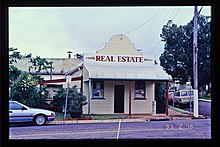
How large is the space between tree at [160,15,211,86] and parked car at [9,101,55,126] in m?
1.70

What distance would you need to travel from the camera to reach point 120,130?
18.7ft

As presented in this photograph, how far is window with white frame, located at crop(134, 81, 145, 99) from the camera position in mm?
5850

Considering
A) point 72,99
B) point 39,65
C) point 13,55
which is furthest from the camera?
point 72,99

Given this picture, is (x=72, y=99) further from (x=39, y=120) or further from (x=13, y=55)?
(x=13, y=55)

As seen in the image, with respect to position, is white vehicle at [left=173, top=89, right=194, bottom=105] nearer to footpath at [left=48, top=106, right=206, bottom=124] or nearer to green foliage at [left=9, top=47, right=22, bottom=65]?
footpath at [left=48, top=106, right=206, bottom=124]

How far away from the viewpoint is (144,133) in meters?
5.62

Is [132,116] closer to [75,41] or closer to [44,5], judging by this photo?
[75,41]

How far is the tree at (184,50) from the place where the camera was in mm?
5586

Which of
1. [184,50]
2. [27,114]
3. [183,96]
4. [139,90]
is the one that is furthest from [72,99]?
[184,50]

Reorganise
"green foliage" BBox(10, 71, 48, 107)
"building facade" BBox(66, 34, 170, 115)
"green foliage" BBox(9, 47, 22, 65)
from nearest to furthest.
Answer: "green foliage" BBox(9, 47, 22, 65), "green foliage" BBox(10, 71, 48, 107), "building facade" BBox(66, 34, 170, 115)

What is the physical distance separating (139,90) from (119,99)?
0.30m

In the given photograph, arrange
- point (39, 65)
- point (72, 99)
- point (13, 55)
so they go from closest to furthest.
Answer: point (13, 55), point (39, 65), point (72, 99)

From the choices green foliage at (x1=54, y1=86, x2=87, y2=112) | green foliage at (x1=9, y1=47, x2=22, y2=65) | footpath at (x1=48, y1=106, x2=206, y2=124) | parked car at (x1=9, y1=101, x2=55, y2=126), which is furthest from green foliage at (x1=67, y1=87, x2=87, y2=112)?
green foliage at (x1=9, y1=47, x2=22, y2=65)

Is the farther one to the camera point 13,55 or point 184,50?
point 184,50
